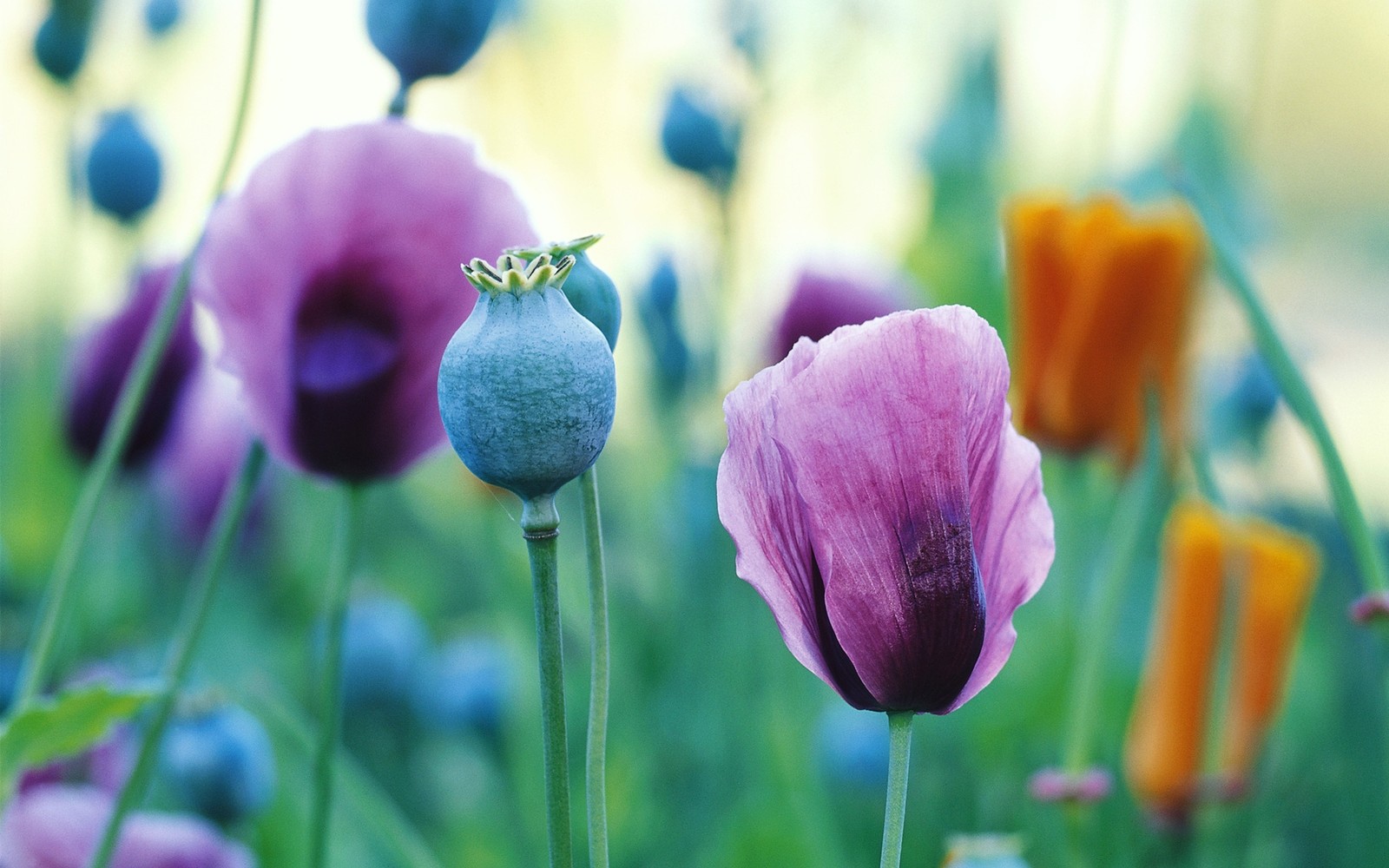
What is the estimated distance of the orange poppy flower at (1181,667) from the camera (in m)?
0.37

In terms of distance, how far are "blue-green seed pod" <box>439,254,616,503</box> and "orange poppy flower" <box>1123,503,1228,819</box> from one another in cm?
25

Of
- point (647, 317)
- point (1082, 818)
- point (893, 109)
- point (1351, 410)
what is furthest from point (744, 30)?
point (1351, 410)

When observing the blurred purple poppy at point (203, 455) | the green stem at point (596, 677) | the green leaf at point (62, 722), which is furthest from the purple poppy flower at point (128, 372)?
the green stem at point (596, 677)

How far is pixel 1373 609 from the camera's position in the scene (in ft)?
0.86

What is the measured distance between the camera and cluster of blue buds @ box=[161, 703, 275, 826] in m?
0.37

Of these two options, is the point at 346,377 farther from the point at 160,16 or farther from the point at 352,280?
→ the point at 160,16

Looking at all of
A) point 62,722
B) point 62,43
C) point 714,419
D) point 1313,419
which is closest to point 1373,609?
point 1313,419

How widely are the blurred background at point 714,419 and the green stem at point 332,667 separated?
5.4 inches

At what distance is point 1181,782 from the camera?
1.34 feet

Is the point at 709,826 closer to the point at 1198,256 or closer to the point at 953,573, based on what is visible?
the point at 1198,256

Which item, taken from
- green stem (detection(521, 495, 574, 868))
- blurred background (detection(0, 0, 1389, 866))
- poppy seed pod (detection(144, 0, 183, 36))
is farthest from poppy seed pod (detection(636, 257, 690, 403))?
green stem (detection(521, 495, 574, 868))

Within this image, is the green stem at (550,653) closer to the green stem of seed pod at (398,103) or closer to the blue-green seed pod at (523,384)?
the blue-green seed pod at (523,384)

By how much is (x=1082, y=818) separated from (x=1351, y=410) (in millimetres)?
614

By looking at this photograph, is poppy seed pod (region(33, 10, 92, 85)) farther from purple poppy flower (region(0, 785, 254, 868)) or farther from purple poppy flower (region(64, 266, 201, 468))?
purple poppy flower (region(0, 785, 254, 868))
